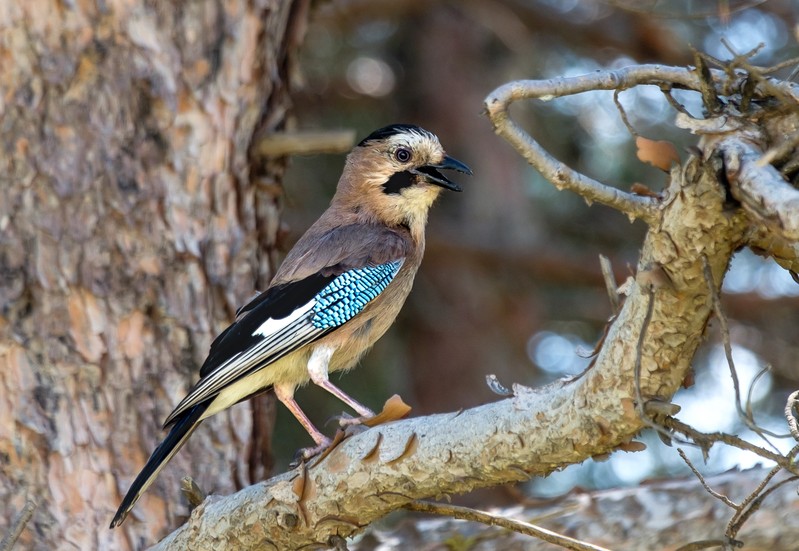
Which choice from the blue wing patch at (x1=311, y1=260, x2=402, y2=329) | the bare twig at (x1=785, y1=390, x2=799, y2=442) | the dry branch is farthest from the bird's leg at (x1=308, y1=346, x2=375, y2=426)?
the bare twig at (x1=785, y1=390, x2=799, y2=442)

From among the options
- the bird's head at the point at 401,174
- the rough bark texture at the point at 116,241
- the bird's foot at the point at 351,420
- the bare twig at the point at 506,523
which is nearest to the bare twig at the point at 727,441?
the bare twig at the point at 506,523

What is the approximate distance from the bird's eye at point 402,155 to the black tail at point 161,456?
1459 mm

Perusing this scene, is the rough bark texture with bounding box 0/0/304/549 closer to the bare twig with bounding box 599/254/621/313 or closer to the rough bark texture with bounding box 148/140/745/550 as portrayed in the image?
the rough bark texture with bounding box 148/140/745/550

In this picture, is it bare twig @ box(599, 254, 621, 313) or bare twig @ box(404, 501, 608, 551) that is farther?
bare twig @ box(404, 501, 608, 551)

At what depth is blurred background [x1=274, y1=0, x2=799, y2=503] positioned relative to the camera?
638 centimetres

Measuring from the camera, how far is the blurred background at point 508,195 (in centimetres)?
638

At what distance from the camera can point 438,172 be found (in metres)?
4.33

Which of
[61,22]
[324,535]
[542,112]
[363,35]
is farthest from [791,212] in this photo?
[363,35]

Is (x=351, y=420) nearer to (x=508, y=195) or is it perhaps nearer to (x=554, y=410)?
(x=554, y=410)

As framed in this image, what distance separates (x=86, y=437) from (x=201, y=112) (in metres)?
1.28

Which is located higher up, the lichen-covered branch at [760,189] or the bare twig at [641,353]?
the lichen-covered branch at [760,189]

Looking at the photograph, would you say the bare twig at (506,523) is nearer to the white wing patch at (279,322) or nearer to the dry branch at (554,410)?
the dry branch at (554,410)

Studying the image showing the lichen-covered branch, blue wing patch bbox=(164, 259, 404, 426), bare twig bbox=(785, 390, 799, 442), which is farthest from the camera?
blue wing patch bbox=(164, 259, 404, 426)

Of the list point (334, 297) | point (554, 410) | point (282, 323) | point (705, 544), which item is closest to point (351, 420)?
point (282, 323)
